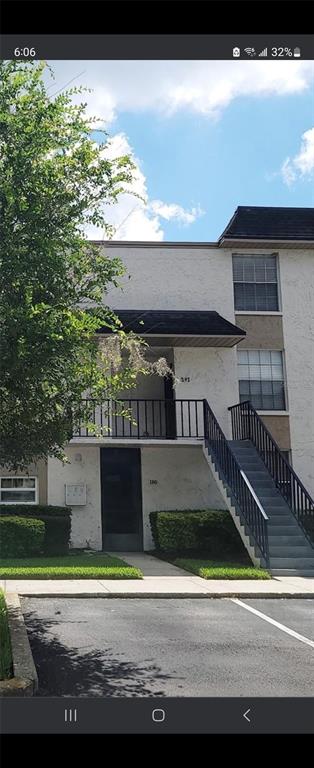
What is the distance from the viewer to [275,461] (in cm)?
1440

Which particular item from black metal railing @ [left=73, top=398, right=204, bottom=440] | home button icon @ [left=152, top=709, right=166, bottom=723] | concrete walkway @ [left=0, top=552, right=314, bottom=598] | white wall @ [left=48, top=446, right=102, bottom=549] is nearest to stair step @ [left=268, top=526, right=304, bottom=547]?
concrete walkway @ [left=0, top=552, right=314, bottom=598]

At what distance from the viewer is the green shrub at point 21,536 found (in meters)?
13.1

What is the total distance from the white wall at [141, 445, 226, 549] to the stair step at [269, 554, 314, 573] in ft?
13.2

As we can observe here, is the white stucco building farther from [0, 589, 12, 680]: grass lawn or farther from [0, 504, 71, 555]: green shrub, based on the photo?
Result: [0, 589, 12, 680]: grass lawn

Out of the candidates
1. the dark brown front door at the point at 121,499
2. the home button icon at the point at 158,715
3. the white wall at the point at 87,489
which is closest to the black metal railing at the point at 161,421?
the dark brown front door at the point at 121,499

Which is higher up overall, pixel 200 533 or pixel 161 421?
pixel 161 421

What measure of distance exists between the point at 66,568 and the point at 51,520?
8.80 feet

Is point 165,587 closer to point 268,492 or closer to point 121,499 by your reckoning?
point 268,492

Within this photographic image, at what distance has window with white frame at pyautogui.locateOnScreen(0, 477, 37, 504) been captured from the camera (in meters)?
15.4

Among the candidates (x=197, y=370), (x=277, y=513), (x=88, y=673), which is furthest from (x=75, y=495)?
(x=88, y=673)

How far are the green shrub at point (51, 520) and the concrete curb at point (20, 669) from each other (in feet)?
23.4

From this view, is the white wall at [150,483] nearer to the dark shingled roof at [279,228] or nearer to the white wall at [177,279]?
the white wall at [177,279]

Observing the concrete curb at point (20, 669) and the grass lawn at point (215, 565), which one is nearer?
the concrete curb at point (20, 669)
